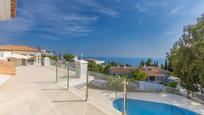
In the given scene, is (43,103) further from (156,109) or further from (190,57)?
(190,57)

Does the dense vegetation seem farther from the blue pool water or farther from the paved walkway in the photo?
the paved walkway

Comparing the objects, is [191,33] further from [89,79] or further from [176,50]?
[89,79]

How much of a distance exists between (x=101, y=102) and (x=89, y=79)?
5.45 feet

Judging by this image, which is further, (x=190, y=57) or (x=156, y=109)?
(x=190, y=57)

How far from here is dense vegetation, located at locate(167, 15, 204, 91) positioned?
45.0 ft

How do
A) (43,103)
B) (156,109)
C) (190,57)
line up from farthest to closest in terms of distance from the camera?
(190,57)
(156,109)
(43,103)

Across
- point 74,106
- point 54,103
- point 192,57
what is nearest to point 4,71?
point 54,103

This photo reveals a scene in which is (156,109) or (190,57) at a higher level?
(190,57)

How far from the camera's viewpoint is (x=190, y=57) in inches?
565

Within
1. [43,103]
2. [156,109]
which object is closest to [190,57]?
[156,109]

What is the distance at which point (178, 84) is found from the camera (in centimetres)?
1600

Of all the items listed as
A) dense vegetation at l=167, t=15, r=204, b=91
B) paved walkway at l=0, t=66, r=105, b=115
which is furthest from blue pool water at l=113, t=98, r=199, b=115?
dense vegetation at l=167, t=15, r=204, b=91

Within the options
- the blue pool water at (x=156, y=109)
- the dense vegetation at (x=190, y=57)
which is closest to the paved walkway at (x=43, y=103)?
the blue pool water at (x=156, y=109)

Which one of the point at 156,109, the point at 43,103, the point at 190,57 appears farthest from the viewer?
the point at 190,57
